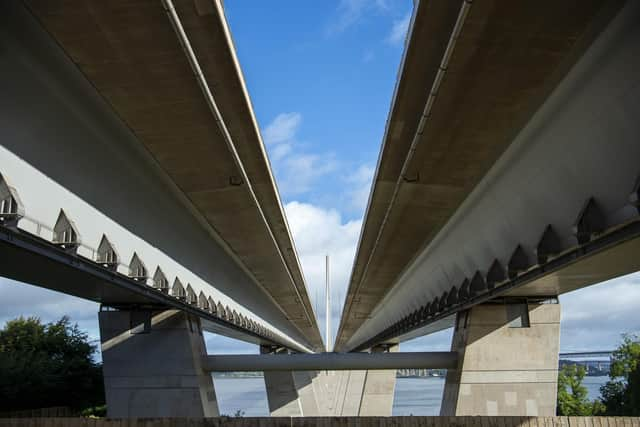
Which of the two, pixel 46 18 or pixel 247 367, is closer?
pixel 46 18

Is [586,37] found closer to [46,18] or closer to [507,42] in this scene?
[507,42]

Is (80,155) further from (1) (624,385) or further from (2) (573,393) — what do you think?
(2) (573,393)

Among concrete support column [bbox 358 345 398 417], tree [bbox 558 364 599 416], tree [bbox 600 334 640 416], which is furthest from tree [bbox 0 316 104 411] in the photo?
tree [bbox 558 364 599 416]

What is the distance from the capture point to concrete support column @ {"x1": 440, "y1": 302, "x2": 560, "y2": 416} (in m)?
26.4

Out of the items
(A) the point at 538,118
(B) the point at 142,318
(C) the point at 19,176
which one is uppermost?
(A) the point at 538,118

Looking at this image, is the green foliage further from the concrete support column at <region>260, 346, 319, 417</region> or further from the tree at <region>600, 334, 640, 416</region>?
the tree at <region>600, 334, 640, 416</region>

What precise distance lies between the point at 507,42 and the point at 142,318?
20013 millimetres

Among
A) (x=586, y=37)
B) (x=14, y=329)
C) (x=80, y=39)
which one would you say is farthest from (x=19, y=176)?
(x=14, y=329)

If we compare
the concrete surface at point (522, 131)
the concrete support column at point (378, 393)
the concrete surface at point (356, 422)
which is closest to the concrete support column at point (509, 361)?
the concrete surface at point (522, 131)

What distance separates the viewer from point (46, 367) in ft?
130

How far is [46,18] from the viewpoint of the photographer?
10.3m

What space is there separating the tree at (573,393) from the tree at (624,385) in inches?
222

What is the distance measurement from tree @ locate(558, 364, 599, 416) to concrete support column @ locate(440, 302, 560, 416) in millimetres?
48162

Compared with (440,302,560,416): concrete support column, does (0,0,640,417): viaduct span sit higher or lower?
higher
